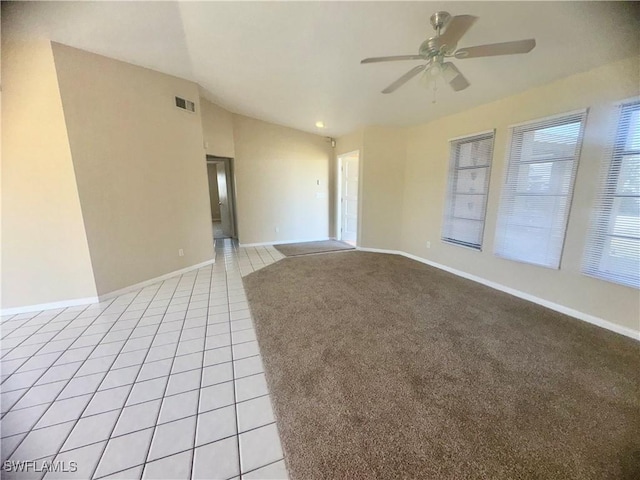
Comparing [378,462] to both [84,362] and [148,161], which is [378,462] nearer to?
[84,362]

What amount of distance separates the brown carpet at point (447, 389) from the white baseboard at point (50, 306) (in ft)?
6.34

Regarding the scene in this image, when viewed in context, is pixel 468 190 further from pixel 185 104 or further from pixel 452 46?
pixel 185 104

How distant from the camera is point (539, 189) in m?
2.85

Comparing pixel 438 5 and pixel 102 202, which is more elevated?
pixel 438 5

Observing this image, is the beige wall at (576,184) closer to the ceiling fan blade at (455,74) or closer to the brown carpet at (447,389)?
the brown carpet at (447,389)

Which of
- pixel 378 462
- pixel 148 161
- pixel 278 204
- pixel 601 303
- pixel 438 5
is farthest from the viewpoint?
pixel 278 204

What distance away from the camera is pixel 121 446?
1.27 m

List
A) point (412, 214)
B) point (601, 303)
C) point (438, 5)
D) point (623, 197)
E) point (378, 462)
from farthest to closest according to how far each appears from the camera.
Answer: point (412, 214) < point (601, 303) < point (623, 197) < point (438, 5) < point (378, 462)

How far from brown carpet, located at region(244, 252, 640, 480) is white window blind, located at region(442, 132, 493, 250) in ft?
3.87

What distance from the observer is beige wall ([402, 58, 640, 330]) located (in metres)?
2.30

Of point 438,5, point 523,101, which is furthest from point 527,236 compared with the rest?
point 438,5

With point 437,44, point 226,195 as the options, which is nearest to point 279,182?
point 226,195

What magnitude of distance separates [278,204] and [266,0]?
4145 mm

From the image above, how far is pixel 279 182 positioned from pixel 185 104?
2.48 metres
